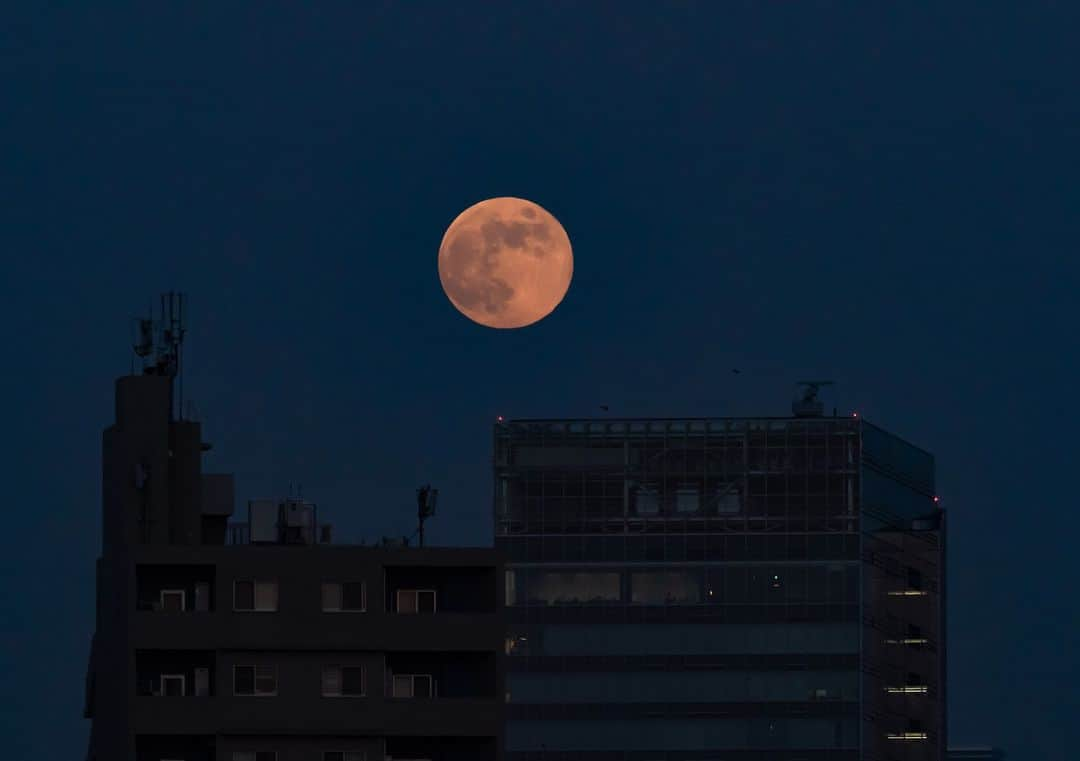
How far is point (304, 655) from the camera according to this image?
96.7 meters

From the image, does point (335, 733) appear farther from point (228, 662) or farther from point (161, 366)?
point (161, 366)

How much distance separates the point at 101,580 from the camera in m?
104

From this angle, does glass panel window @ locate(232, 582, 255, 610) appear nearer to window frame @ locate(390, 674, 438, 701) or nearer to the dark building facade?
the dark building facade

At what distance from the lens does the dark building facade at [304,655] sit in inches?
3794

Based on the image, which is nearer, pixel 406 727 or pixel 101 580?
pixel 406 727

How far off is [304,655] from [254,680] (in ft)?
5.66

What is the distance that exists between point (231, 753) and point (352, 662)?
4.64 m

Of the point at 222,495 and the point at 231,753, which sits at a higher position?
the point at 222,495

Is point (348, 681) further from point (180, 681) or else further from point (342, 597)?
point (180, 681)

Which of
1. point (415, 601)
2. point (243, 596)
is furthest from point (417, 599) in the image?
point (243, 596)

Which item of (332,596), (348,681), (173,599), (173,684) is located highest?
(332,596)

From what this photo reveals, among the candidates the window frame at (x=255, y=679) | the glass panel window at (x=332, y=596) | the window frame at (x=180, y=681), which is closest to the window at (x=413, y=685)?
the glass panel window at (x=332, y=596)

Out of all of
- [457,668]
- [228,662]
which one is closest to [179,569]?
[228,662]

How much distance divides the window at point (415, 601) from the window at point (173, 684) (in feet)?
23.3
